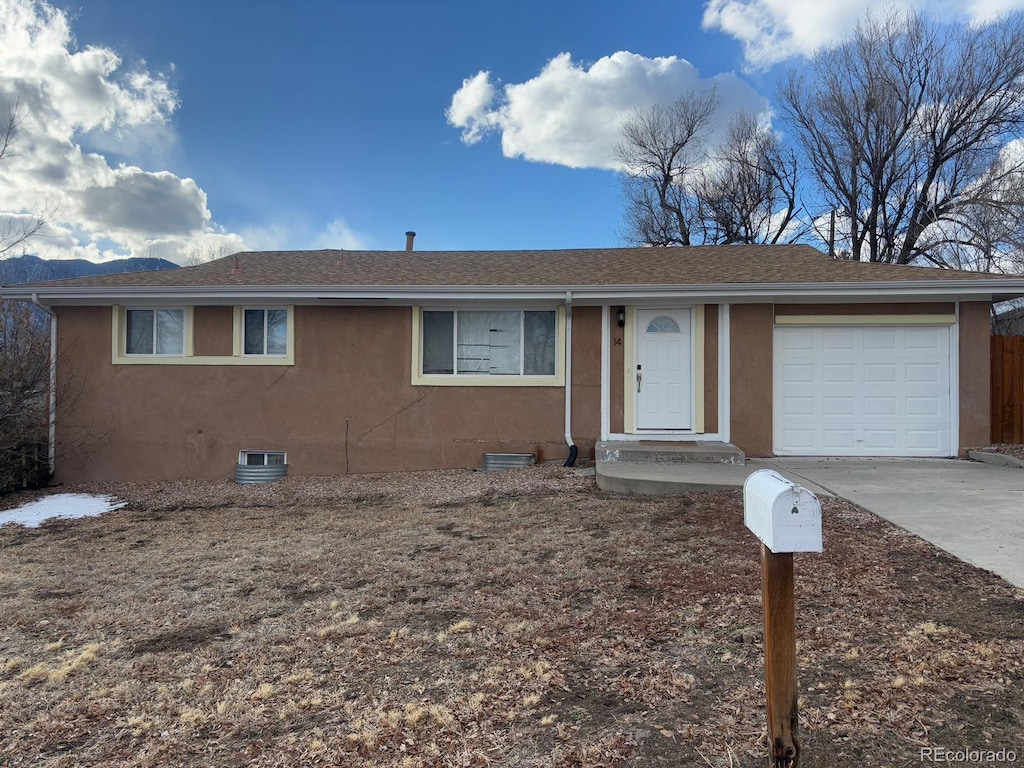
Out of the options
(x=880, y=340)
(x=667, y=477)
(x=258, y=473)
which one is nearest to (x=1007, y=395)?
(x=880, y=340)

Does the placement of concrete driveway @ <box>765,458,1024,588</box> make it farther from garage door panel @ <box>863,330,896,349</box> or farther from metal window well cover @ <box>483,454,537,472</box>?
metal window well cover @ <box>483,454,537,472</box>

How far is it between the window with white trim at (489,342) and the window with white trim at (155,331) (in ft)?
12.9

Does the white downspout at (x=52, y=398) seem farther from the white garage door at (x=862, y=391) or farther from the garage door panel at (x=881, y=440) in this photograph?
the garage door panel at (x=881, y=440)

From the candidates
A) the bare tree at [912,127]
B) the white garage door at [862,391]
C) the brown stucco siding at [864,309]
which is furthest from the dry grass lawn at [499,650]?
the bare tree at [912,127]

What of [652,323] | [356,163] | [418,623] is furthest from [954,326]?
[356,163]

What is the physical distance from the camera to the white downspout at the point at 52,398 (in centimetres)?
900

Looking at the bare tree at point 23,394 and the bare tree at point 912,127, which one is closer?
the bare tree at point 23,394

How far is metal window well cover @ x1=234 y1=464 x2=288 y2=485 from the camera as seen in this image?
8844 mm

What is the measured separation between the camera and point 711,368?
28.1 feet

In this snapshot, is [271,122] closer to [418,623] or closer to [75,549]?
[75,549]

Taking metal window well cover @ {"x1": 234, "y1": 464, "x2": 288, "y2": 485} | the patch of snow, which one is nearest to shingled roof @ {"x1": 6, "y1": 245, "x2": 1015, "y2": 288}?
metal window well cover @ {"x1": 234, "y1": 464, "x2": 288, "y2": 485}

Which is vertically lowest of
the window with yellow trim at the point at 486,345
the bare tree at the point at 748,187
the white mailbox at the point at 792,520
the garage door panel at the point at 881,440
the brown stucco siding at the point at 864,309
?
the garage door panel at the point at 881,440
